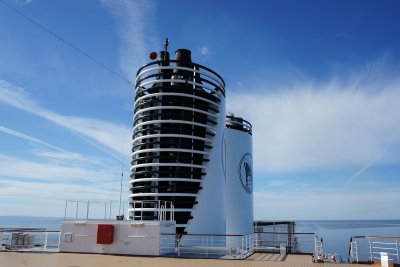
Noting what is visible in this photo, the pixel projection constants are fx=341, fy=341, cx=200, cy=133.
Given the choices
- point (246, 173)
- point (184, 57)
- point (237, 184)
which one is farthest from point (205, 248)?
point (246, 173)

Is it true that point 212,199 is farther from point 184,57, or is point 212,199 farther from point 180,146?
point 184,57

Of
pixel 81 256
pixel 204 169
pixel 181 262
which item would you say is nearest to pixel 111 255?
pixel 81 256

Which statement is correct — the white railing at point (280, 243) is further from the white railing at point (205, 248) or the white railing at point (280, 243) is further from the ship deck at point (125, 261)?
the ship deck at point (125, 261)

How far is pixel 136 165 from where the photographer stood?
1862 cm

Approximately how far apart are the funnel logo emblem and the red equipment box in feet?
46.0

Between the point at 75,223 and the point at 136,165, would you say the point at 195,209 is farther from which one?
the point at 75,223

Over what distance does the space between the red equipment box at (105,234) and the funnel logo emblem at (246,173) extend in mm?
14008

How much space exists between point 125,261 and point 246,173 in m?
16.7

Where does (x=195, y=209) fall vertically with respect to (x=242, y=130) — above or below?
below

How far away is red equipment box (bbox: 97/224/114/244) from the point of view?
14.1 m

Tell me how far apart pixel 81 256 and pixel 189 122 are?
863 centimetres

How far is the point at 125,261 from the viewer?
11992mm

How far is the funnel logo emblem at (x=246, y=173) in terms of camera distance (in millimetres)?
26594

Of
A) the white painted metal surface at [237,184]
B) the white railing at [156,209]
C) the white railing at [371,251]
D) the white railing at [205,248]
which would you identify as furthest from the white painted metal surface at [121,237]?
the white painted metal surface at [237,184]
